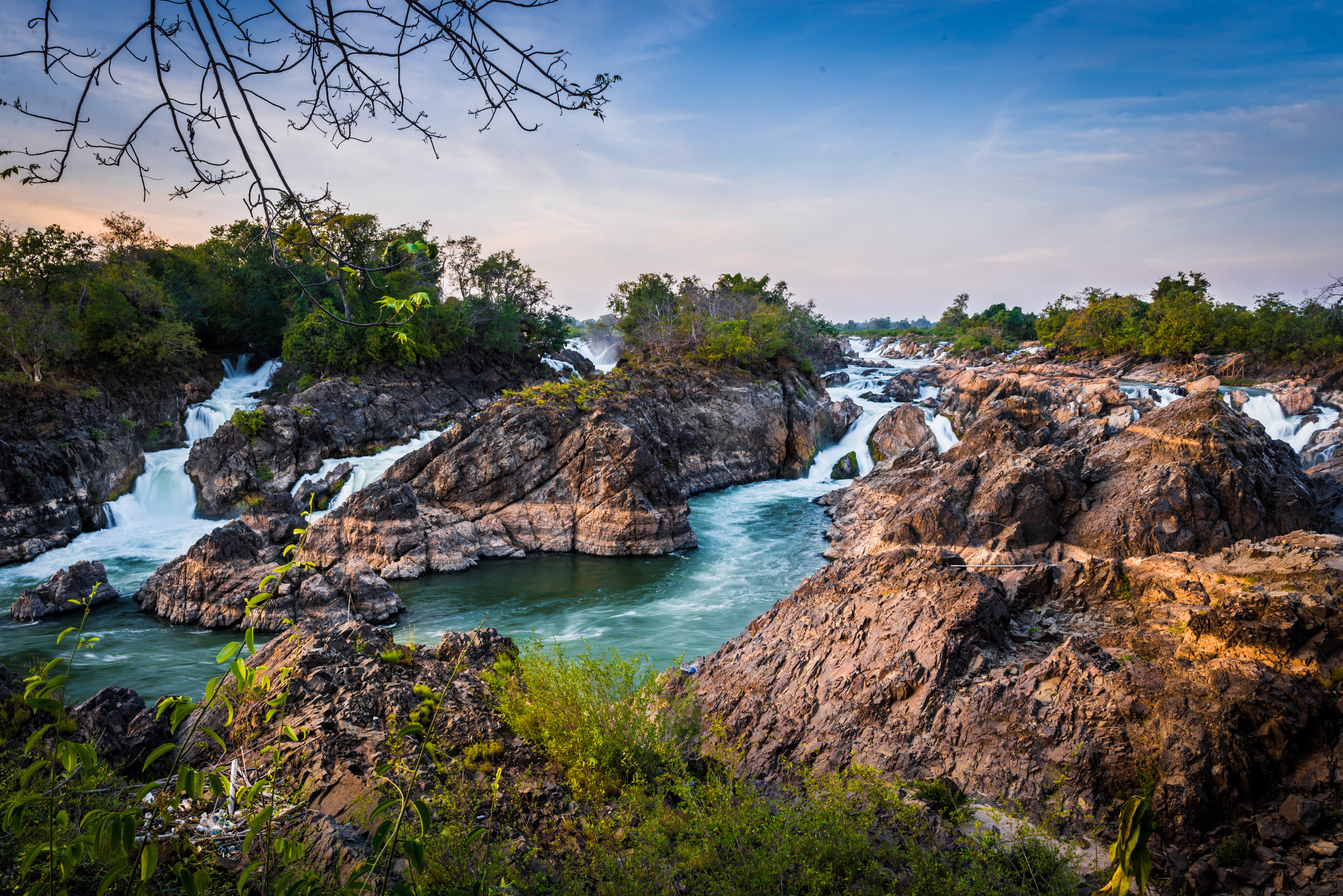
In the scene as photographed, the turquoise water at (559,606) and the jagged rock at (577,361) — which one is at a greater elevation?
the jagged rock at (577,361)

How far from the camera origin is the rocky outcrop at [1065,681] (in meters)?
4.14

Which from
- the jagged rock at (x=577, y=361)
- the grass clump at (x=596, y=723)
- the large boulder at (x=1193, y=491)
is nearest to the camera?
the grass clump at (x=596, y=723)

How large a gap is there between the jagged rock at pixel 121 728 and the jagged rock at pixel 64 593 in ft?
29.4

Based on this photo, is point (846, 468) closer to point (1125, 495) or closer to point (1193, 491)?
point (1125, 495)

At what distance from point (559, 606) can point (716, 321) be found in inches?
772

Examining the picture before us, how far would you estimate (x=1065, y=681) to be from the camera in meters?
4.81

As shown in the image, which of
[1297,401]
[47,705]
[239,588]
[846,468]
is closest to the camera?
[47,705]

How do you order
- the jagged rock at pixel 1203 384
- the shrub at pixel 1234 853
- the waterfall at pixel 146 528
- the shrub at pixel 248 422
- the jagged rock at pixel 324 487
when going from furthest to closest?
the jagged rock at pixel 1203 384, the shrub at pixel 248 422, the jagged rock at pixel 324 487, the waterfall at pixel 146 528, the shrub at pixel 1234 853

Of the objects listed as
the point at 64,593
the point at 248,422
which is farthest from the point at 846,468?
the point at 64,593

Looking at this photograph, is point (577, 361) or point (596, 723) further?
point (577, 361)

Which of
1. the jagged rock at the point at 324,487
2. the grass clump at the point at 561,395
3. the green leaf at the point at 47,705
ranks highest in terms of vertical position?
the grass clump at the point at 561,395

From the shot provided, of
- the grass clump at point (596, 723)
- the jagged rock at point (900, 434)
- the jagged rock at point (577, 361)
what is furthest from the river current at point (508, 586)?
the jagged rock at point (577, 361)

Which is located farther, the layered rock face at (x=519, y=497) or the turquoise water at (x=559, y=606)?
the layered rock face at (x=519, y=497)

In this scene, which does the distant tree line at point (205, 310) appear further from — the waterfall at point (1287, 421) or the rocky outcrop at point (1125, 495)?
the waterfall at point (1287, 421)
